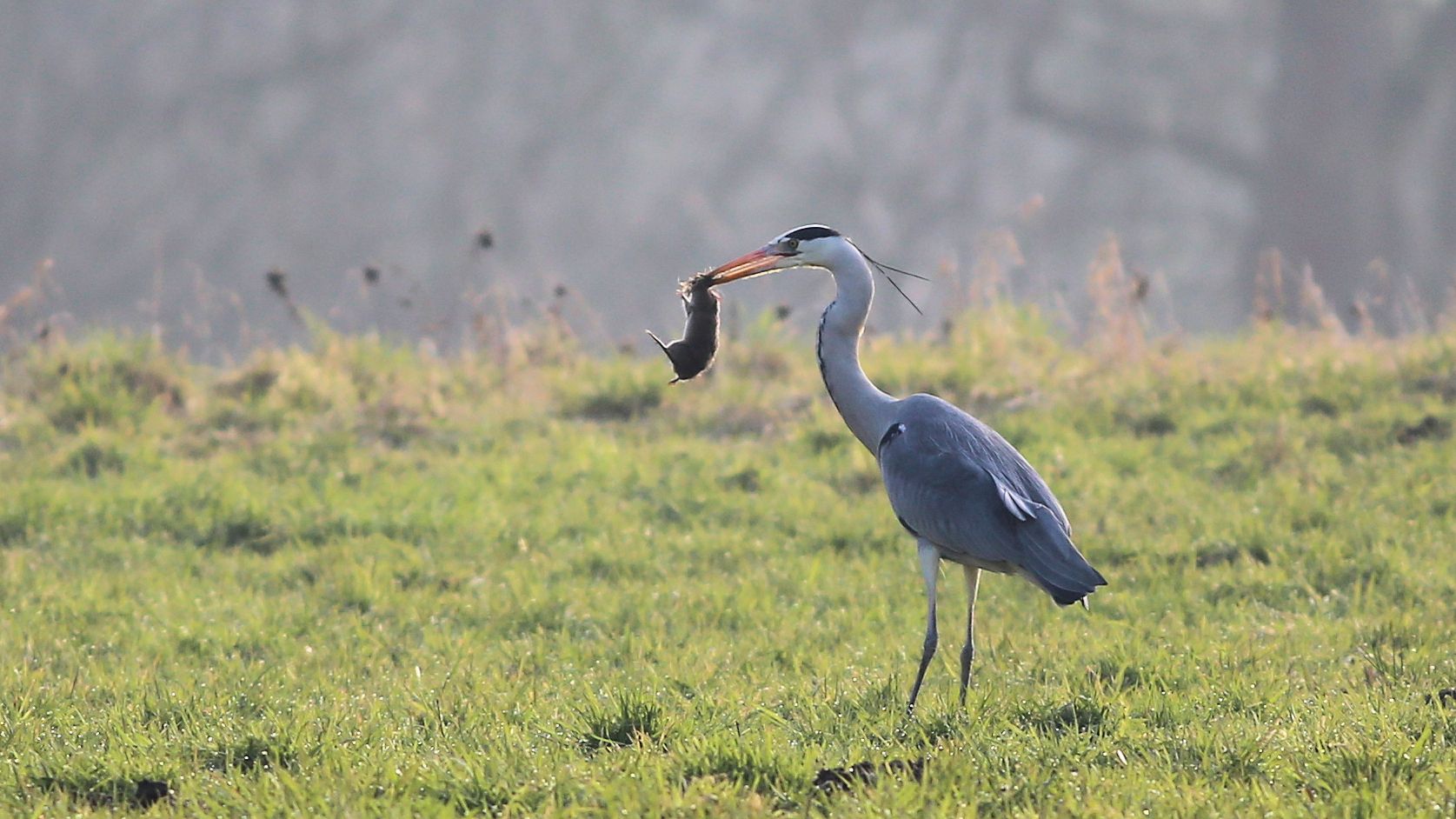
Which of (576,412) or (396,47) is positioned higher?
(396,47)

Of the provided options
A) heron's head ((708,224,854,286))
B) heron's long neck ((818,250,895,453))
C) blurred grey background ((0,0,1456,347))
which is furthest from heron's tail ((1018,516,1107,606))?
Result: blurred grey background ((0,0,1456,347))

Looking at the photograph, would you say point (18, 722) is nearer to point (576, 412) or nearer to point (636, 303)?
point (576, 412)

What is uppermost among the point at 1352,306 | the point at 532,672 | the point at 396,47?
the point at 396,47

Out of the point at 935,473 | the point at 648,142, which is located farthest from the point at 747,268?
the point at 648,142

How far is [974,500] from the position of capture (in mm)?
5262

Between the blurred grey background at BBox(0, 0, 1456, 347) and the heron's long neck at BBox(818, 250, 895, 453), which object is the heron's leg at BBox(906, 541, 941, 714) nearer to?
the heron's long neck at BBox(818, 250, 895, 453)

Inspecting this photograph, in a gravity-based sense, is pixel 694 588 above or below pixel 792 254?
below

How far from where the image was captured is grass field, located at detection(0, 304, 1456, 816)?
4312mm

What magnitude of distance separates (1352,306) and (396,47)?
18194 mm

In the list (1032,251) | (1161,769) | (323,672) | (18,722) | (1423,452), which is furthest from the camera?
(1032,251)

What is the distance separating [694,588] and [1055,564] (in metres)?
2.36

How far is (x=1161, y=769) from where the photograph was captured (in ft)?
14.1

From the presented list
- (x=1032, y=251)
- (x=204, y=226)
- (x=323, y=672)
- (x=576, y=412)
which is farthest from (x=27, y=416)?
(x=1032, y=251)

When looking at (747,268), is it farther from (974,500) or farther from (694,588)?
(694,588)
